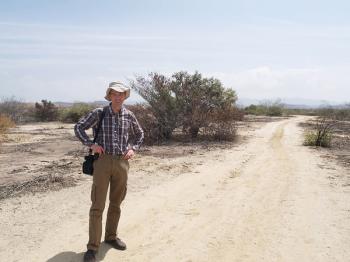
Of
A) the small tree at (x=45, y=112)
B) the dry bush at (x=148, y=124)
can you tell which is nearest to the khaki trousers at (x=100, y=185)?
the dry bush at (x=148, y=124)

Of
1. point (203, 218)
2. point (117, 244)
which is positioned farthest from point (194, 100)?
point (117, 244)

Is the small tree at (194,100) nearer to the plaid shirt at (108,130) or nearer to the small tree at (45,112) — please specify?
the plaid shirt at (108,130)

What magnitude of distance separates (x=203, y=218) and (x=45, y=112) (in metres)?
33.7

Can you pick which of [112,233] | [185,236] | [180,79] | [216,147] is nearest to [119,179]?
[112,233]

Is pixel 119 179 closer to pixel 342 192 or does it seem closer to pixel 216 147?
pixel 342 192

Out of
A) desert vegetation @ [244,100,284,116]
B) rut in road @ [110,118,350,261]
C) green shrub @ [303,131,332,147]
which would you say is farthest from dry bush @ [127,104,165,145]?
desert vegetation @ [244,100,284,116]

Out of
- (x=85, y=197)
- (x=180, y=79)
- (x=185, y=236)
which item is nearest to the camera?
(x=185, y=236)

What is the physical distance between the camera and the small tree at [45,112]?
127 ft

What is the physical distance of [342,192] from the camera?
9164 millimetres

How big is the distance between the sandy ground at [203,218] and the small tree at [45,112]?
28720mm

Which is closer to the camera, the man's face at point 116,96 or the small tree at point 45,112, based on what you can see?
the man's face at point 116,96

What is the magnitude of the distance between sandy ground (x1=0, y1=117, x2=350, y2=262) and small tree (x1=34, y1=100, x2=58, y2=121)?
28.7 meters

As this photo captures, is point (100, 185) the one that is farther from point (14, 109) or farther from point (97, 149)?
point (14, 109)

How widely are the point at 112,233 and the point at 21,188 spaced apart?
391 cm
